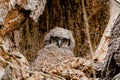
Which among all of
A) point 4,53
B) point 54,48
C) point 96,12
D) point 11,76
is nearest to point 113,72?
point 11,76

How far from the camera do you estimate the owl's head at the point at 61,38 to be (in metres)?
8.71

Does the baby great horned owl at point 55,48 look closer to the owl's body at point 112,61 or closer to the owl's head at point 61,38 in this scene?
the owl's head at point 61,38

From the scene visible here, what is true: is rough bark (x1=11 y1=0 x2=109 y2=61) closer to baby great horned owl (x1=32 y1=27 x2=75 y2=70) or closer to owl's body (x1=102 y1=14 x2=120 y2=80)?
baby great horned owl (x1=32 y1=27 x2=75 y2=70)

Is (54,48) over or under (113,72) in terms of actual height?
under

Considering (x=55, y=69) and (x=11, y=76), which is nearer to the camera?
(x=11, y=76)

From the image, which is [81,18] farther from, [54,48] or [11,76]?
[11,76]

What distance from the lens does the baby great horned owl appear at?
766 centimetres

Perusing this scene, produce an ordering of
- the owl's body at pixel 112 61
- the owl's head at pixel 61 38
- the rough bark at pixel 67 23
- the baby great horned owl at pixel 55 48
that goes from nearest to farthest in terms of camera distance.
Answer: the owl's body at pixel 112 61
the baby great horned owl at pixel 55 48
the owl's head at pixel 61 38
the rough bark at pixel 67 23

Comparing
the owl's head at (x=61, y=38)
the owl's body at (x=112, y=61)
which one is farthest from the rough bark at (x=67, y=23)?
the owl's body at (x=112, y=61)

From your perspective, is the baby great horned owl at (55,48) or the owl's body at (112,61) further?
the baby great horned owl at (55,48)

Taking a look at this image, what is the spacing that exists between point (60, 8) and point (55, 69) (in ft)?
9.65

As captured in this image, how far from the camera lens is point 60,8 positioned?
371 inches

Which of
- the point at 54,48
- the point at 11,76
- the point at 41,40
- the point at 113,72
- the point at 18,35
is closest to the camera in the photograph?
the point at 113,72

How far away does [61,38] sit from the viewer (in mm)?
8812
